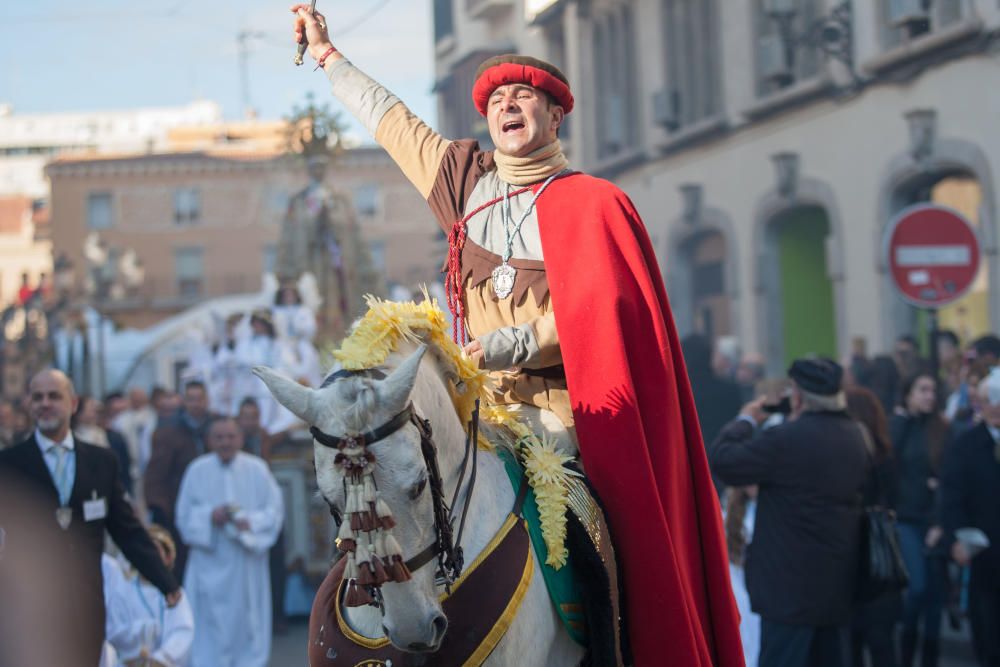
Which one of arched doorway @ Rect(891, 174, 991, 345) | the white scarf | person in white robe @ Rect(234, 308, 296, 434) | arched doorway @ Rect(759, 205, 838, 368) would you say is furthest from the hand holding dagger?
arched doorway @ Rect(759, 205, 838, 368)

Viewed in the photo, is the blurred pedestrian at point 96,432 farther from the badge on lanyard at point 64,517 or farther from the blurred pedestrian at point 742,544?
the blurred pedestrian at point 742,544

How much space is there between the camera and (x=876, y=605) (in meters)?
8.66

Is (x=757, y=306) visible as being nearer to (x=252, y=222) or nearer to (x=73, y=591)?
(x=73, y=591)

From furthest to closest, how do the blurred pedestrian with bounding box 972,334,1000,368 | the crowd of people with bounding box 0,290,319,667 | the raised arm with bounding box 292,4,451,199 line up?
the blurred pedestrian with bounding box 972,334,1000,368, the crowd of people with bounding box 0,290,319,667, the raised arm with bounding box 292,4,451,199

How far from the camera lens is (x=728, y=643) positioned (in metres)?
4.93

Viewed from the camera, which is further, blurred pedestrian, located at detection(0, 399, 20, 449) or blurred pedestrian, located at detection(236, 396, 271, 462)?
blurred pedestrian, located at detection(0, 399, 20, 449)

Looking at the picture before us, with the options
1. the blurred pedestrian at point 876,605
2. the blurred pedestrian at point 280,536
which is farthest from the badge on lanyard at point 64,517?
the blurred pedestrian at point 280,536

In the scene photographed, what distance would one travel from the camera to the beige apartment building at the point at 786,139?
16.5m

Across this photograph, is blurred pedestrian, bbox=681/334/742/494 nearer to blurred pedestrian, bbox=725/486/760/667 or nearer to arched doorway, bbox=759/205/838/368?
blurred pedestrian, bbox=725/486/760/667

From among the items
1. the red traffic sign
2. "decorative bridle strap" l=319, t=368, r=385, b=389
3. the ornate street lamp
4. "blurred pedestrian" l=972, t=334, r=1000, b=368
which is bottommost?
"blurred pedestrian" l=972, t=334, r=1000, b=368

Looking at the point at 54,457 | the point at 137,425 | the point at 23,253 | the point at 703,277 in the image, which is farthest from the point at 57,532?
the point at 23,253

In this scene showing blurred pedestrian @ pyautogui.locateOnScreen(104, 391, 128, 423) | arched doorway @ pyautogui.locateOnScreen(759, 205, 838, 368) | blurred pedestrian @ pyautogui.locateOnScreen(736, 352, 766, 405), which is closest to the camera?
blurred pedestrian @ pyautogui.locateOnScreen(736, 352, 766, 405)

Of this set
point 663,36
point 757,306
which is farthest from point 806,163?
point 663,36

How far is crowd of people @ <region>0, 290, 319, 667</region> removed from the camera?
22.7ft
